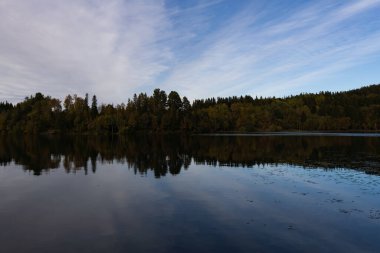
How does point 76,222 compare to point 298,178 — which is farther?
point 298,178

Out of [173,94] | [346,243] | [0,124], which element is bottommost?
[346,243]

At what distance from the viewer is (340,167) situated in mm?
37781

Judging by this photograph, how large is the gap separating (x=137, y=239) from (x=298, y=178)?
20.5 meters

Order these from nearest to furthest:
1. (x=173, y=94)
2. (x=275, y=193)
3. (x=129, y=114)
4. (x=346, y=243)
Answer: (x=346, y=243) < (x=275, y=193) < (x=129, y=114) < (x=173, y=94)

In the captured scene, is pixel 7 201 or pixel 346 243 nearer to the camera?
pixel 346 243

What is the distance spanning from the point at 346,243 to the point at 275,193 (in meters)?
10.4

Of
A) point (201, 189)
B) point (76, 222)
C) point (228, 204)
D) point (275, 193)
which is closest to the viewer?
point (76, 222)

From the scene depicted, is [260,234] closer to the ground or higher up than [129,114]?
closer to the ground

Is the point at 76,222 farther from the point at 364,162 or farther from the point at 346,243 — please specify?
the point at 364,162

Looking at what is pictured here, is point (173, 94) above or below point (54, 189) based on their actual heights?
above

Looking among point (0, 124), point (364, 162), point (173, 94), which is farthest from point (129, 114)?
point (364, 162)

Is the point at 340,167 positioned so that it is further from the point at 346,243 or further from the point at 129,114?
the point at 129,114

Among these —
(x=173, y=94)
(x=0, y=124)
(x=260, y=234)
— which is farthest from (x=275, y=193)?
(x=0, y=124)

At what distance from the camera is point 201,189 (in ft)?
89.6
